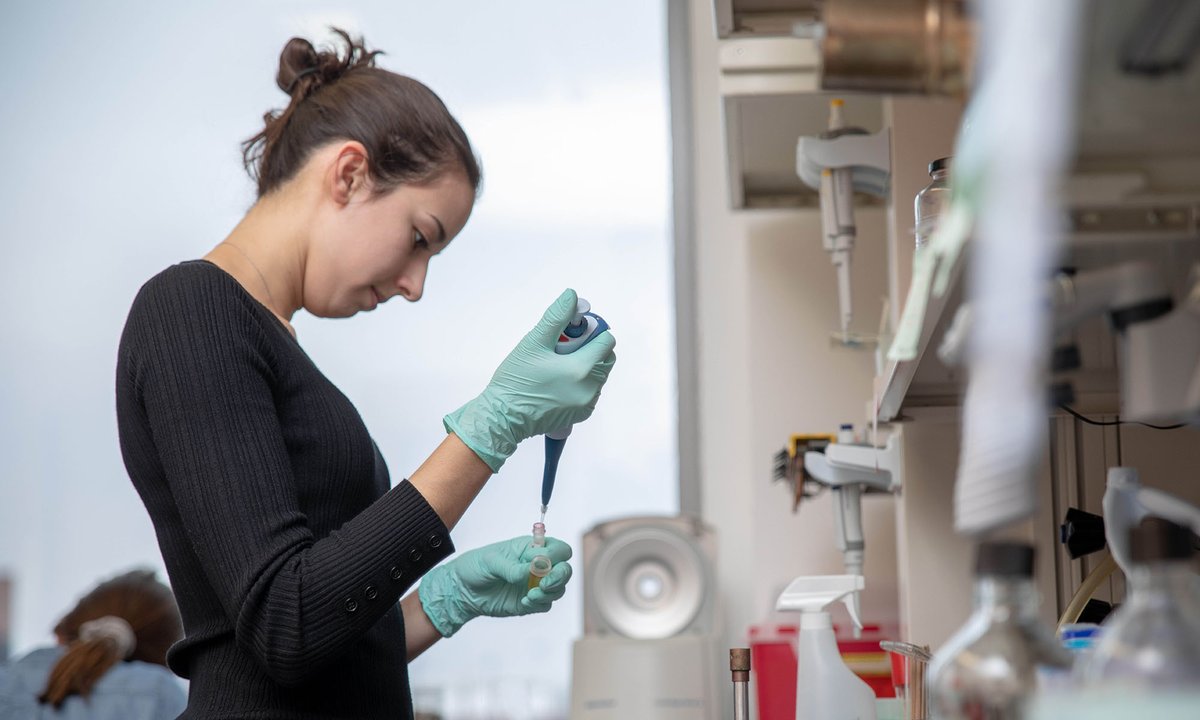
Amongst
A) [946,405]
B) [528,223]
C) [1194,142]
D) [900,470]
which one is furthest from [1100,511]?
[528,223]

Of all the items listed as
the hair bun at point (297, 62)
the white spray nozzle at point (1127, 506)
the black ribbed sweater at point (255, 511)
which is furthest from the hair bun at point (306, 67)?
the white spray nozzle at point (1127, 506)

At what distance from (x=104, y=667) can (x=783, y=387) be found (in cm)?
172

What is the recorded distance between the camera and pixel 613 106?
3.41 m

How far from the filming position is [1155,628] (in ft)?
1.75

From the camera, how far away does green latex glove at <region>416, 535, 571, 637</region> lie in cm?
150

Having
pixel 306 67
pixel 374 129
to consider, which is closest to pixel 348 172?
pixel 374 129

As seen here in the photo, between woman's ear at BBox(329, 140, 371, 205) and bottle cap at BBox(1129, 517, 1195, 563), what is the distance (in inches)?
38.6

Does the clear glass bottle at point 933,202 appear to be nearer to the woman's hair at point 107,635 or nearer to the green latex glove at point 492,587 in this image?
the green latex glove at point 492,587

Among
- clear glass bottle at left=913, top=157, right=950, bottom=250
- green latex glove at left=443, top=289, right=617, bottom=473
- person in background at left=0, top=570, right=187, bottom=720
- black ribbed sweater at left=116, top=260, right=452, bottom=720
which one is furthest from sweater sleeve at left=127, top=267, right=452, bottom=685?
person in background at left=0, top=570, right=187, bottom=720

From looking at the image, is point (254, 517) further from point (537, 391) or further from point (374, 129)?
point (374, 129)

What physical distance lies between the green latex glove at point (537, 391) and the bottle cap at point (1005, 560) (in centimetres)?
65

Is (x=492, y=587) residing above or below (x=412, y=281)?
below

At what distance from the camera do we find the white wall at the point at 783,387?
2.70m

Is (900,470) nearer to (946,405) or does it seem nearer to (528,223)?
(946,405)
